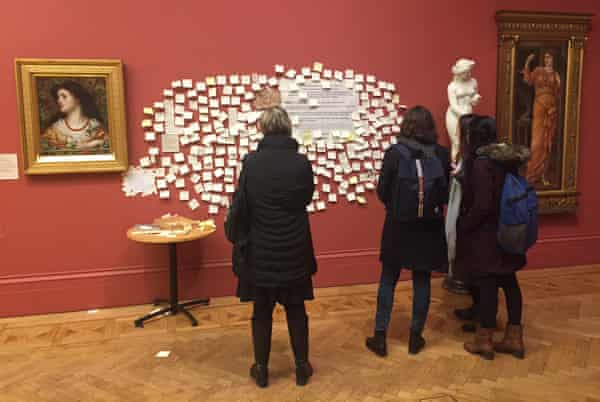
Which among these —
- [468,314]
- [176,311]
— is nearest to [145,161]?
[176,311]

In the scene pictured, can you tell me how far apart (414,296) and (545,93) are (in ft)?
9.13

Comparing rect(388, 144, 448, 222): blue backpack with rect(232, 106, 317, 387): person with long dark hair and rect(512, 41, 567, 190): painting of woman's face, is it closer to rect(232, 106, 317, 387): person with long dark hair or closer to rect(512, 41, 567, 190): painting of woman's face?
rect(232, 106, 317, 387): person with long dark hair

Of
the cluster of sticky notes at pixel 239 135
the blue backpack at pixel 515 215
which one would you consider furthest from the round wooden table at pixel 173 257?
the blue backpack at pixel 515 215

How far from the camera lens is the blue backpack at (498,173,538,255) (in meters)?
3.15

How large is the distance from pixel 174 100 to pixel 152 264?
133cm

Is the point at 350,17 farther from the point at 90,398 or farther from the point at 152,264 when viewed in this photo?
the point at 90,398

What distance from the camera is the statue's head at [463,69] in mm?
4508

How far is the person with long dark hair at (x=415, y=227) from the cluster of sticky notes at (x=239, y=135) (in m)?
1.44

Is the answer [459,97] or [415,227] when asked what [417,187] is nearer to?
[415,227]

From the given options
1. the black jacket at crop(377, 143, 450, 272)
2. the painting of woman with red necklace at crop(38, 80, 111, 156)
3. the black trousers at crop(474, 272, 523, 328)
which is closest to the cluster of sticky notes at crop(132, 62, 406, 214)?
the painting of woman with red necklace at crop(38, 80, 111, 156)

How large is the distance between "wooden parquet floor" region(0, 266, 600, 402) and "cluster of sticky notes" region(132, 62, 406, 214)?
0.97 meters

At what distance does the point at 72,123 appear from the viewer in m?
4.13

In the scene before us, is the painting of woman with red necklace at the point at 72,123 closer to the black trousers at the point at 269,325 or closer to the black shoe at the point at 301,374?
the black trousers at the point at 269,325

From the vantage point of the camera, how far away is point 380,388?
3039 millimetres
